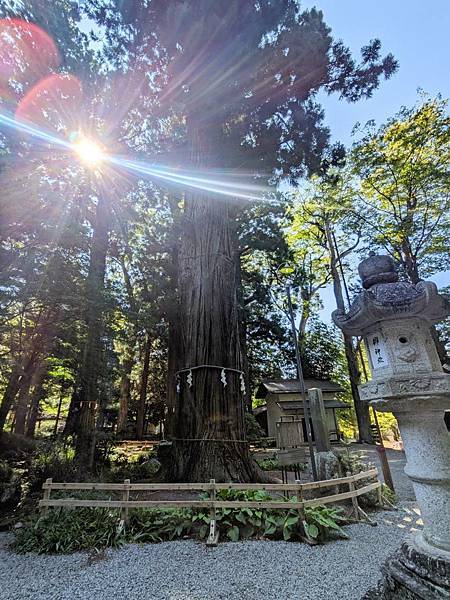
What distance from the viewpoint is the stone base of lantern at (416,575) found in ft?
6.34

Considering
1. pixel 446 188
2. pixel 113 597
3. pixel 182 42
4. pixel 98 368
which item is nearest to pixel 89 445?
pixel 98 368

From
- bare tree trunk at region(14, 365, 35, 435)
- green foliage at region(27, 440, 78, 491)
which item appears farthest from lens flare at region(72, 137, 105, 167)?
green foliage at region(27, 440, 78, 491)

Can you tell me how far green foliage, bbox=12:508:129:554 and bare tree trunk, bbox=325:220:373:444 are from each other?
11132 mm

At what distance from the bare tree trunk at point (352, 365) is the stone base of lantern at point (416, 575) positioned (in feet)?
36.0

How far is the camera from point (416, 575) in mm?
2068

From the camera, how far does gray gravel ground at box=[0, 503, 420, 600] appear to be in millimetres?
2533

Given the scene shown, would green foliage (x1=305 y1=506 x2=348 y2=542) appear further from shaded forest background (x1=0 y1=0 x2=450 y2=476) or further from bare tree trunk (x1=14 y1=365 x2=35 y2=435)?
bare tree trunk (x1=14 y1=365 x2=35 y2=435)

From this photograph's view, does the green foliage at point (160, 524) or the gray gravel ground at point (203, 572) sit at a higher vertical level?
the green foliage at point (160, 524)

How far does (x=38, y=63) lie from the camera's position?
19.1 ft

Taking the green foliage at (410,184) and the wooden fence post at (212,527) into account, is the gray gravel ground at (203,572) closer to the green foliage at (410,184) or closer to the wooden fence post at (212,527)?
the wooden fence post at (212,527)

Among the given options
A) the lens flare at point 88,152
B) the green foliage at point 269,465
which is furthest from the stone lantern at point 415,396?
the lens flare at point 88,152

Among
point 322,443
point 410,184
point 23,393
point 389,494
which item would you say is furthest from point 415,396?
point 410,184

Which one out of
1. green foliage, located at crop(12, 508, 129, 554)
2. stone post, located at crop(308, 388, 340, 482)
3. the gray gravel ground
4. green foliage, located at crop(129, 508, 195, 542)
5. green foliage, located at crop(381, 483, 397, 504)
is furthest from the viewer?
stone post, located at crop(308, 388, 340, 482)

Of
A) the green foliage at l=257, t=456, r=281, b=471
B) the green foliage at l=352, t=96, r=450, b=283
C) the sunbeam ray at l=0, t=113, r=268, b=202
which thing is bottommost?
the green foliage at l=257, t=456, r=281, b=471
